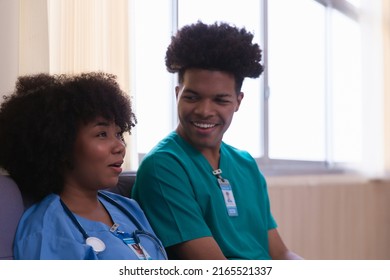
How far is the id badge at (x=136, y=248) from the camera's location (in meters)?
1.37

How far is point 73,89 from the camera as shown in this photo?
1395 millimetres

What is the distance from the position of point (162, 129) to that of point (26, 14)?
0.97 m

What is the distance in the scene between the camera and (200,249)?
1538 millimetres

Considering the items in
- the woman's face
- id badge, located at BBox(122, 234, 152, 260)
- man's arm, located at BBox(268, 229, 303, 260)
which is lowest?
man's arm, located at BBox(268, 229, 303, 260)

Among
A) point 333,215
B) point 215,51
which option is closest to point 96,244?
point 215,51

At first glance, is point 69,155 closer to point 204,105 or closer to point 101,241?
point 101,241

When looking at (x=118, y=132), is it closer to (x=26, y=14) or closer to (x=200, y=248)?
(x=200, y=248)

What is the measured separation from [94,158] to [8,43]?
878mm

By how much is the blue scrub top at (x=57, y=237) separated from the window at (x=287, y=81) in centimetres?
146

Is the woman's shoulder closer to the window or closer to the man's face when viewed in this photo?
the man's face

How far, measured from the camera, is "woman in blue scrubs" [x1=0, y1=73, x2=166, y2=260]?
1.31 meters

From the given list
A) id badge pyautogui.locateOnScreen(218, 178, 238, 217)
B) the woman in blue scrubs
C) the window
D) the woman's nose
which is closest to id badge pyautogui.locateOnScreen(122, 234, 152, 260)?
the woman in blue scrubs

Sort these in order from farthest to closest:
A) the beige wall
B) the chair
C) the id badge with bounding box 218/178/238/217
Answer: the beige wall → the id badge with bounding box 218/178/238/217 → the chair
